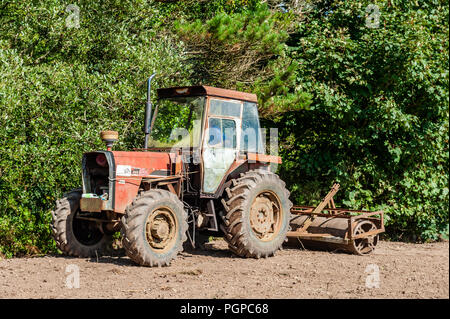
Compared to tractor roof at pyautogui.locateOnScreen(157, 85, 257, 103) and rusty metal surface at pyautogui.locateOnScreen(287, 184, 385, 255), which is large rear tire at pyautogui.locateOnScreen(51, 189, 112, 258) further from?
rusty metal surface at pyautogui.locateOnScreen(287, 184, 385, 255)

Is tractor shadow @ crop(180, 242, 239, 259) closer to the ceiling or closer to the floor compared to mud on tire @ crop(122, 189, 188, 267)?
closer to the floor

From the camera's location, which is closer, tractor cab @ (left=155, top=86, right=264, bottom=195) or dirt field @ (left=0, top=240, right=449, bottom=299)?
dirt field @ (left=0, top=240, right=449, bottom=299)

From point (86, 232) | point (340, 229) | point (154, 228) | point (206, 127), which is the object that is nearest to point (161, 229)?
point (154, 228)

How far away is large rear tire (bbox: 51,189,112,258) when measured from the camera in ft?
26.5

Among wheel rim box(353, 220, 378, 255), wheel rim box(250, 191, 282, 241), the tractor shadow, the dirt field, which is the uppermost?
wheel rim box(250, 191, 282, 241)

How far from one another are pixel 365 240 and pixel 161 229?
3.75 metres

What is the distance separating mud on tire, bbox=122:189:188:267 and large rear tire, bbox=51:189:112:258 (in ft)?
3.82

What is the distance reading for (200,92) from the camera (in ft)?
28.1

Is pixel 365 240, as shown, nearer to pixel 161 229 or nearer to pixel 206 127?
pixel 206 127

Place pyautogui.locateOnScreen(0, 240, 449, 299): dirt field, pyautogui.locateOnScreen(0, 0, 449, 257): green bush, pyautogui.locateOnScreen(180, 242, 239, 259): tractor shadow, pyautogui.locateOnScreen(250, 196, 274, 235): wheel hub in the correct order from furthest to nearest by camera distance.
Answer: pyautogui.locateOnScreen(0, 0, 449, 257): green bush → pyautogui.locateOnScreen(180, 242, 239, 259): tractor shadow → pyautogui.locateOnScreen(250, 196, 274, 235): wheel hub → pyautogui.locateOnScreen(0, 240, 449, 299): dirt field

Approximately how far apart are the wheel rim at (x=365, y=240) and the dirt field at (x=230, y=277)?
14.0 inches

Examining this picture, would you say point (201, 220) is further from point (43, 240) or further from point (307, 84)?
point (307, 84)

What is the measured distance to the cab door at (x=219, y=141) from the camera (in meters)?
8.50

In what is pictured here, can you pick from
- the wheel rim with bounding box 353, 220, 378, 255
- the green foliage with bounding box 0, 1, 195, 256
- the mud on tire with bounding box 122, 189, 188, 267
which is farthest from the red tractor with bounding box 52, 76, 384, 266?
the green foliage with bounding box 0, 1, 195, 256
